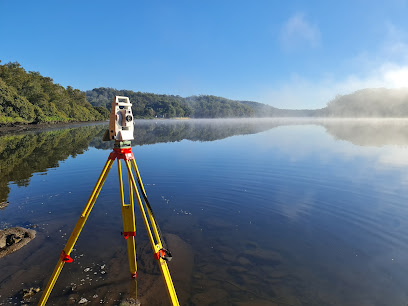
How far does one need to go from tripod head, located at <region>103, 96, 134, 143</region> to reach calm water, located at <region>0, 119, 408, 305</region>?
301 cm

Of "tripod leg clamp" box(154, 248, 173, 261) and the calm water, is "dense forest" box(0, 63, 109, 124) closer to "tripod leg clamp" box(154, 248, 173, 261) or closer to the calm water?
the calm water

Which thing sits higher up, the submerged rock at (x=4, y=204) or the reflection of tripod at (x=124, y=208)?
the reflection of tripod at (x=124, y=208)

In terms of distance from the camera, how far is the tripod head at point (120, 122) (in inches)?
138

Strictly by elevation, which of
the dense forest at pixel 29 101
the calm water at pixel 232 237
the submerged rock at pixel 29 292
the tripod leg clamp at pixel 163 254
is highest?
the dense forest at pixel 29 101

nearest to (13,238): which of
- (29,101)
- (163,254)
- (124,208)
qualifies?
(124,208)

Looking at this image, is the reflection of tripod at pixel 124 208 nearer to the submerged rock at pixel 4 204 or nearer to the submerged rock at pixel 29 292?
the submerged rock at pixel 29 292

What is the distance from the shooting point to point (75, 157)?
1970 cm

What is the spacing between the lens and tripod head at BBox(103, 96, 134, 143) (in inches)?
138

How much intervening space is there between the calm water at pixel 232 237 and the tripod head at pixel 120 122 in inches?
118

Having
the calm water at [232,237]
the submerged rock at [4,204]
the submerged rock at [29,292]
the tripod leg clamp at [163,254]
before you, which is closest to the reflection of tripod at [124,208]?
the tripod leg clamp at [163,254]

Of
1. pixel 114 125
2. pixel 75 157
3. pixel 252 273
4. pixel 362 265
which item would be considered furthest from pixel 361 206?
pixel 75 157

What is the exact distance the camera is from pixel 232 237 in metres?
6.96

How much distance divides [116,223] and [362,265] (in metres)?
6.74

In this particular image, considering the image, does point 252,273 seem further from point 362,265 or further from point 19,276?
point 19,276
